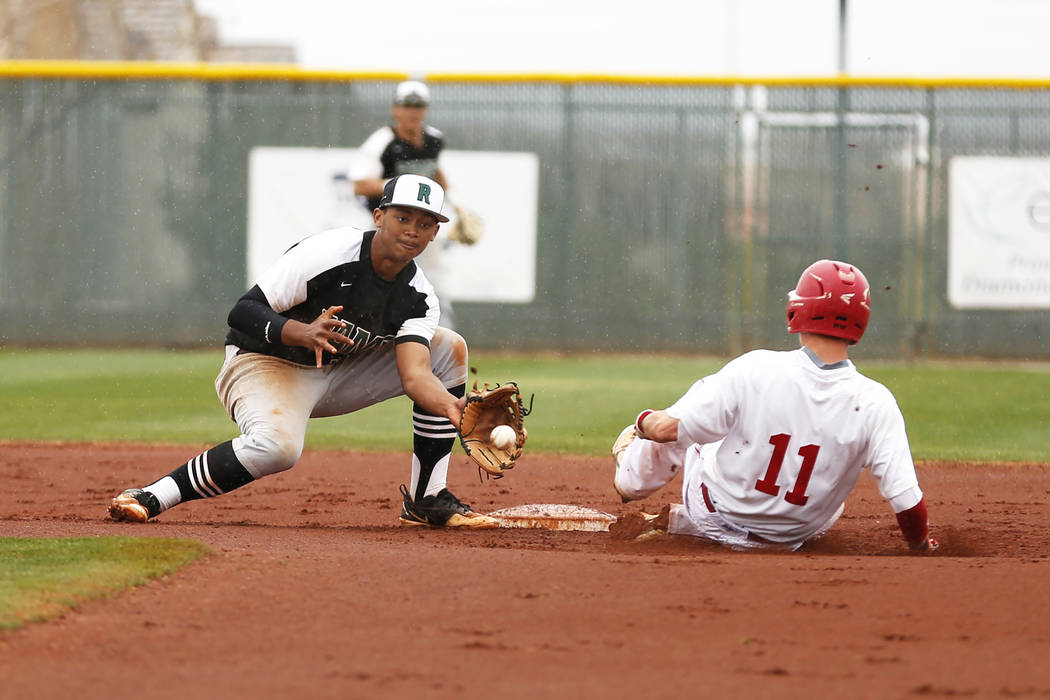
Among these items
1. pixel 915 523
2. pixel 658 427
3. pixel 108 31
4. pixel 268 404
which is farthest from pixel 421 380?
pixel 108 31

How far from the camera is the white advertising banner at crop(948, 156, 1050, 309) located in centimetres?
1486

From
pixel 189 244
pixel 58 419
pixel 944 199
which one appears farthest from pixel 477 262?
pixel 58 419

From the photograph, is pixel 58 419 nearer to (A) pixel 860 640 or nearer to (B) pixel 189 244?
(B) pixel 189 244

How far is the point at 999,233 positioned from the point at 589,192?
184 inches

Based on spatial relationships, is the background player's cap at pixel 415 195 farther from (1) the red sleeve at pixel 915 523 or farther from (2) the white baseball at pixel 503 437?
(1) the red sleeve at pixel 915 523

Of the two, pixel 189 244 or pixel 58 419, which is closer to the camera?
pixel 58 419

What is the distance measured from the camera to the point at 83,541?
14.5 ft

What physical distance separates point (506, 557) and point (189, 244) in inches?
491

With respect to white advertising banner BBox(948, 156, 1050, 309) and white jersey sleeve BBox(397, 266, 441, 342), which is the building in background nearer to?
white advertising banner BBox(948, 156, 1050, 309)

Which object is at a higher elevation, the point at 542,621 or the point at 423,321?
the point at 423,321

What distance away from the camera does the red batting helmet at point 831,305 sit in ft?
14.2

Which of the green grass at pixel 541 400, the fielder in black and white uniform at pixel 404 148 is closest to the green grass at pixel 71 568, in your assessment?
the green grass at pixel 541 400

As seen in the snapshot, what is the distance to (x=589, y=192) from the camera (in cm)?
1562

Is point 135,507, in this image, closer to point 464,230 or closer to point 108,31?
point 464,230
